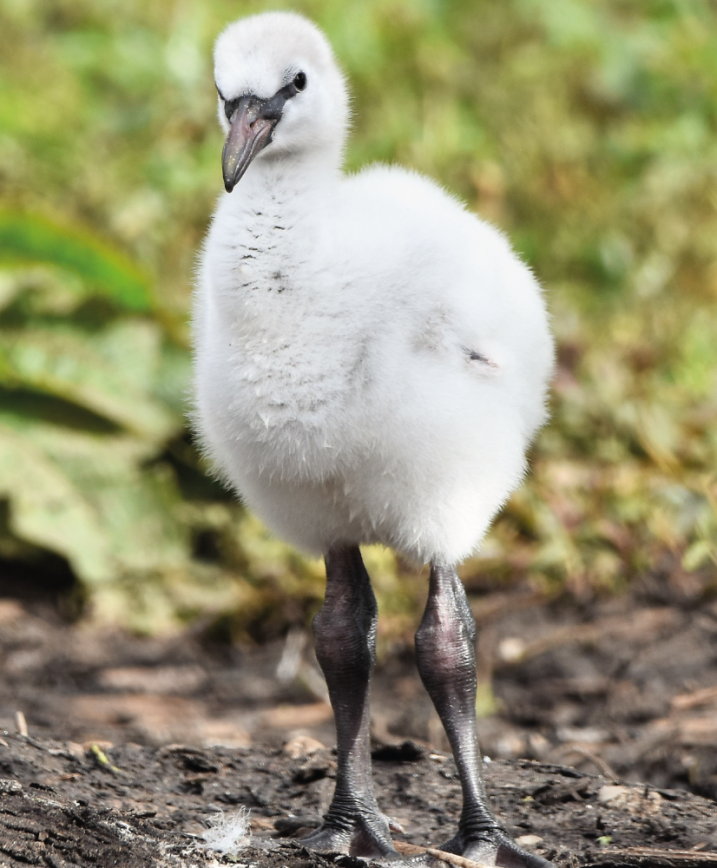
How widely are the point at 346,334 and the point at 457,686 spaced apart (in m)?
1.03

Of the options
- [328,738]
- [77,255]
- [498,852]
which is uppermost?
[77,255]

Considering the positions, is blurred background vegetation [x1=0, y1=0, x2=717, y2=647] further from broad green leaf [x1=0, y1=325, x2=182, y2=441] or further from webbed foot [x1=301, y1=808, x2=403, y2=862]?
webbed foot [x1=301, y1=808, x2=403, y2=862]

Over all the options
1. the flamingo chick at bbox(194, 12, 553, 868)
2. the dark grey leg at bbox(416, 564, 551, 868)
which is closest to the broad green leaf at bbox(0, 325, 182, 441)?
the flamingo chick at bbox(194, 12, 553, 868)

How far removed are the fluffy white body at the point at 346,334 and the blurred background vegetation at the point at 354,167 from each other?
2.02 m

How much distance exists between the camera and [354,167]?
318 inches

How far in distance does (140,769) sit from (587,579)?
7.77 ft

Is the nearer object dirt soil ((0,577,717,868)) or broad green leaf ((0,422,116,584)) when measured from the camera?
dirt soil ((0,577,717,868))

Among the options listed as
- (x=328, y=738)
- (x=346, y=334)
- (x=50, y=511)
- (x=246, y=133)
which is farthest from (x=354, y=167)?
(x=346, y=334)

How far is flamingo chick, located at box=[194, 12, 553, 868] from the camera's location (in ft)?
9.82

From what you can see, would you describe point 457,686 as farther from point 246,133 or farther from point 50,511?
point 50,511

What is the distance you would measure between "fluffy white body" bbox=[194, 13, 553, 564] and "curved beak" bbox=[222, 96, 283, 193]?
30 millimetres

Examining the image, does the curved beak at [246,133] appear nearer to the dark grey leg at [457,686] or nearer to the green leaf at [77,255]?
the dark grey leg at [457,686]

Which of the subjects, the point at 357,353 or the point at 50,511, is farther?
the point at 50,511

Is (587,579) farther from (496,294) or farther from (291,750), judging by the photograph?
(496,294)
